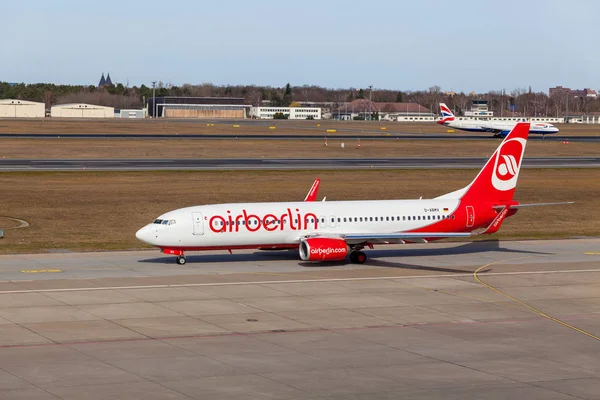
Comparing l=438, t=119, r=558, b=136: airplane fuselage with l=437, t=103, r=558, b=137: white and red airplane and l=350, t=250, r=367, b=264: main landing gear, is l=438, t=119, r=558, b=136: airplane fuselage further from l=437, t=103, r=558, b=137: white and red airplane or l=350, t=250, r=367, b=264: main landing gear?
l=350, t=250, r=367, b=264: main landing gear

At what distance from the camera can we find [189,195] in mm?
83750

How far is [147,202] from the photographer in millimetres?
79125

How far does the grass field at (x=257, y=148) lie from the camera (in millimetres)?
128375

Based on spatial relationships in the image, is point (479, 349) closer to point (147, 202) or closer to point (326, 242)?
point (326, 242)

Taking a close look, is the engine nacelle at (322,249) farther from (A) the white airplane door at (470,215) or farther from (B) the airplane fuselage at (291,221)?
(A) the white airplane door at (470,215)

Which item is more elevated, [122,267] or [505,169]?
[505,169]

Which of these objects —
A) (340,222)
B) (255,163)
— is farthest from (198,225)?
(255,163)

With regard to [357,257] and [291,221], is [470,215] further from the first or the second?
[291,221]

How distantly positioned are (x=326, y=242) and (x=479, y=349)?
726 inches

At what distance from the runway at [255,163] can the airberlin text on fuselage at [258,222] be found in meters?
52.9

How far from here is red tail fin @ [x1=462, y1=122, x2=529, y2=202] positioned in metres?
57.4

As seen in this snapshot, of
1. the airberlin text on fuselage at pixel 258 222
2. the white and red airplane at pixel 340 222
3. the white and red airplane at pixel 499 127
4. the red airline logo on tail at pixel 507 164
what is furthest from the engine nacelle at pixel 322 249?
the white and red airplane at pixel 499 127

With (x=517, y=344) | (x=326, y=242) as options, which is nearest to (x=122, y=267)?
(x=326, y=242)

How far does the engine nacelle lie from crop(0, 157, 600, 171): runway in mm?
54207
